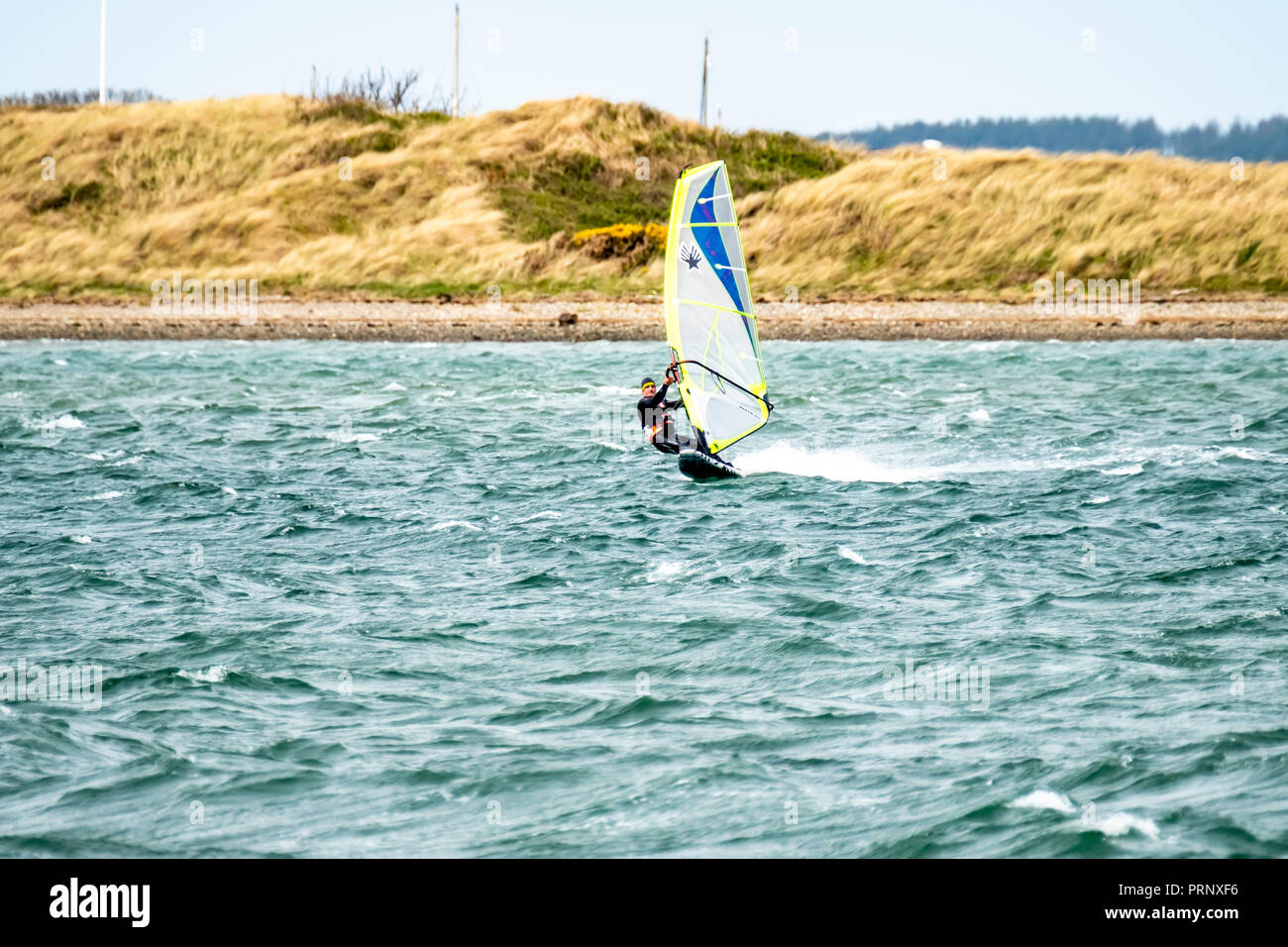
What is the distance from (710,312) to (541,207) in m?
49.5

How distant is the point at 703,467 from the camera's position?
22.7 m

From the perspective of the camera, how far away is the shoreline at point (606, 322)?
4853 cm

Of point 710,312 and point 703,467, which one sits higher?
point 710,312

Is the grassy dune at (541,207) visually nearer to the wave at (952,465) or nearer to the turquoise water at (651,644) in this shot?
the turquoise water at (651,644)

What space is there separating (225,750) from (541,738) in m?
2.65

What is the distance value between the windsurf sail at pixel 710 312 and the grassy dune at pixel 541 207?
35319 mm

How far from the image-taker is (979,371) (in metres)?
39.9

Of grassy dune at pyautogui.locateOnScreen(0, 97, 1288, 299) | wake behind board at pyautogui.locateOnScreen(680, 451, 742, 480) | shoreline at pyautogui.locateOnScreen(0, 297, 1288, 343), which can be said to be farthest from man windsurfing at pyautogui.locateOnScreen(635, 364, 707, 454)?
grassy dune at pyautogui.locateOnScreen(0, 97, 1288, 299)

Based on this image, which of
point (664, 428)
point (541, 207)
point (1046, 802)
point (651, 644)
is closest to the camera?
point (1046, 802)

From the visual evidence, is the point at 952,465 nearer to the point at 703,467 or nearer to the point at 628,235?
the point at 703,467

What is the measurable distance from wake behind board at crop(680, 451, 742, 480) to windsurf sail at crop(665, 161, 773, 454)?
9.6 inches

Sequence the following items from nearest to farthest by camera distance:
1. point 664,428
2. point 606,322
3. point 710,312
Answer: point 710,312 < point 664,428 < point 606,322

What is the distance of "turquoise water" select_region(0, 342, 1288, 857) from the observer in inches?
406

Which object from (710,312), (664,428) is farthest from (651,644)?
(664,428)
